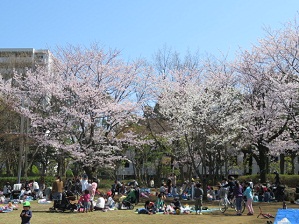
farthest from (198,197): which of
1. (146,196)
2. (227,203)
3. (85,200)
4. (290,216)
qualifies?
(146,196)

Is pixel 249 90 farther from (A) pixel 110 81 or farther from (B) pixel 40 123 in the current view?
(B) pixel 40 123

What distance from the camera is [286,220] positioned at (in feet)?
39.8

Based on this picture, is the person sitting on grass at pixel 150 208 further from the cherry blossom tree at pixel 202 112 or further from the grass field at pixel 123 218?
the cherry blossom tree at pixel 202 112

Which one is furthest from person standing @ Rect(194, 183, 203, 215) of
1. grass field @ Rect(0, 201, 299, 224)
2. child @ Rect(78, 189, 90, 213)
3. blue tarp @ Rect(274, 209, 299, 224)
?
blue tarp @ Rect(274, 209, 299, 224)

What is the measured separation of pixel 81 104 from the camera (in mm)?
27531

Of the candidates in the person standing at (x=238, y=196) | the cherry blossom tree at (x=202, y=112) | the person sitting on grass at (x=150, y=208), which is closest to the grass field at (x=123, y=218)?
the person standing at (x=238, y=196)

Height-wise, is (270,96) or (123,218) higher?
(270,96)

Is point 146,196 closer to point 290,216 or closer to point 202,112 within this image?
point 202,112

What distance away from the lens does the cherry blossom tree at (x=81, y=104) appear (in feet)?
89.6

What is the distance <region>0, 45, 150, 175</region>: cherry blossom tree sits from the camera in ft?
89.6

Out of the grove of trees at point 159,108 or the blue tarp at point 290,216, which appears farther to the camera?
the grove of trees at point 159,108

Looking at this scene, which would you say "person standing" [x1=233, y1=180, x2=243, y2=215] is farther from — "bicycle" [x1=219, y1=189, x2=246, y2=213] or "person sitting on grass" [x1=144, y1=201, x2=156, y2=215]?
"person sitting on grass" [x1=144, y1=201, x2=156, y2=215]

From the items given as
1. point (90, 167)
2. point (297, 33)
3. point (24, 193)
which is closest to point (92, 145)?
point (90, 167)

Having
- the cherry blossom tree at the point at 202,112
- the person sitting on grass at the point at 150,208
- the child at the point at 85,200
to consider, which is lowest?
the person sitting on grass at the point at 150,208
